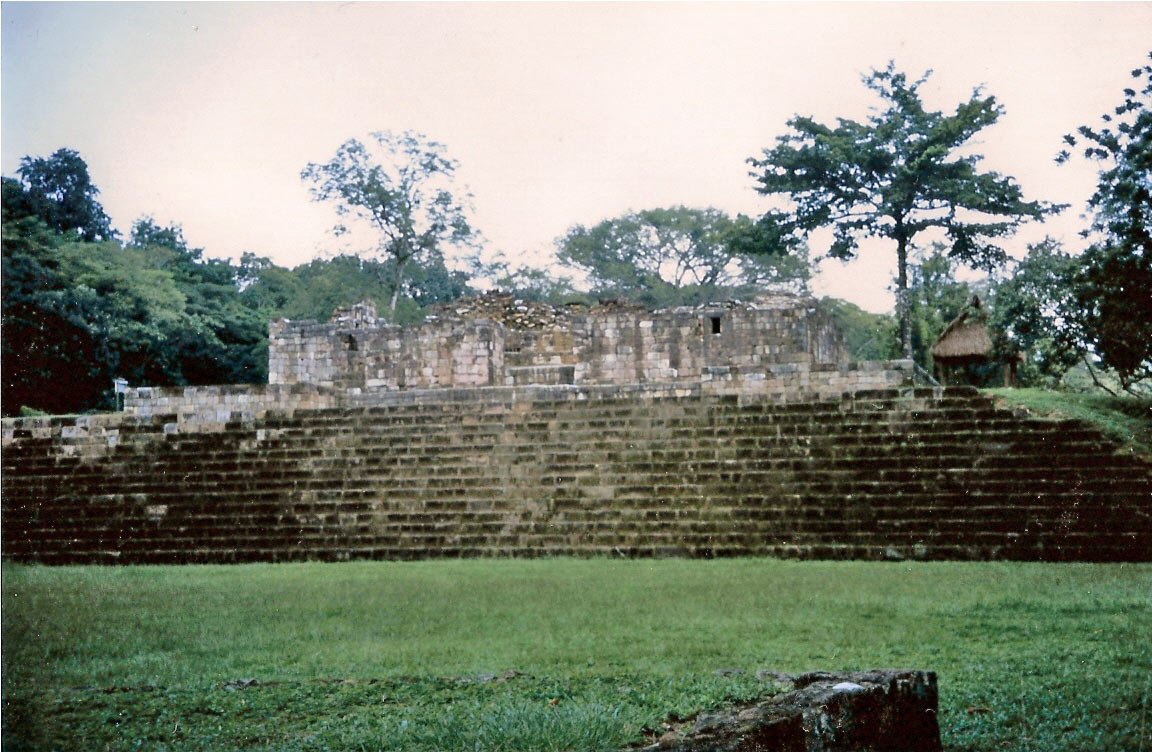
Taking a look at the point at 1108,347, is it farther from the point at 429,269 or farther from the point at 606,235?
the point at 606,235

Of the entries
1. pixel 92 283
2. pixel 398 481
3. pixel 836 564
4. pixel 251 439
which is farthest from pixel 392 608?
pixel 92 283

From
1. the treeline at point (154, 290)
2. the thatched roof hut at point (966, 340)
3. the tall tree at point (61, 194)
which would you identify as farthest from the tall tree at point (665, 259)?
the tall tree at point (61, 194)

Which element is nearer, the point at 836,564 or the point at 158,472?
the point at 836,564

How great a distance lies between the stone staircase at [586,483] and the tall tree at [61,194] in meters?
3.34

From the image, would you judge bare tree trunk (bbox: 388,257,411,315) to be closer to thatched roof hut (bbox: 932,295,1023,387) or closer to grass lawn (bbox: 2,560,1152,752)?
thatched roof hut (bbox: 932,295,1023,387)

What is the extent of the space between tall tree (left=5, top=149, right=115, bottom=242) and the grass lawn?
2678 mm

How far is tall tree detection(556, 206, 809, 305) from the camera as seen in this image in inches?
859

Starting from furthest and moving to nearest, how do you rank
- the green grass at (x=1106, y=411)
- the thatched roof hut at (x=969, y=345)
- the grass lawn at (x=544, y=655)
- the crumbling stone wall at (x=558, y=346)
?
the thatched roof hut at (x=969, y=345), the crumbling stone wall at (x=558, y=346), the green grass at (x=1106, y=411), the grass lawn at (x=544, y=655)

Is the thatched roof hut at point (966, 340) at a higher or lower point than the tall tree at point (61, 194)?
lower

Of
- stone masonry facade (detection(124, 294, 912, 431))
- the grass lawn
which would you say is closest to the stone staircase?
stone masonry facade (detection(124, 294, 912, 431))

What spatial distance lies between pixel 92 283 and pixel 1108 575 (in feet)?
35.9

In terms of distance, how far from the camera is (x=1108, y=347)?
8.27m

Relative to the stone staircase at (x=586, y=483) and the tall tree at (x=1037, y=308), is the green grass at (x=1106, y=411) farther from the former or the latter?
the tall tree at (x=1037, y=308)

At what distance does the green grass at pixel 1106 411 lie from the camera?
8703 mm
